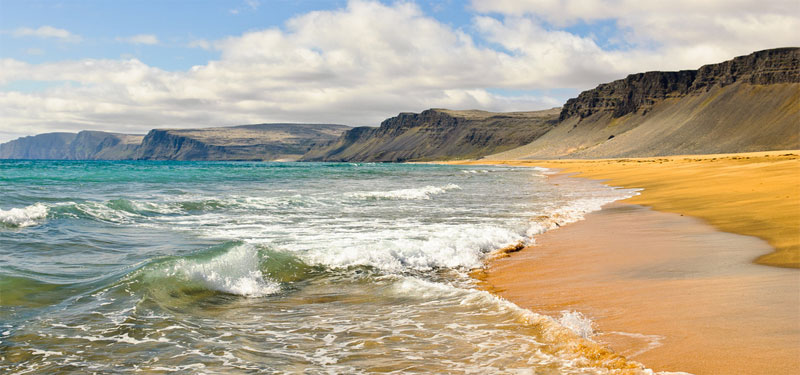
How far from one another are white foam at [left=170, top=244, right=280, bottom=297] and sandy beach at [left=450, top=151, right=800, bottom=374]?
412 centimetres

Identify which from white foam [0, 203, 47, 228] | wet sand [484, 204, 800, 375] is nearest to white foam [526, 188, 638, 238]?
wet sand [484, 204, 800, 375]

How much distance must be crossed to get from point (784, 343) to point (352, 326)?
476 cm

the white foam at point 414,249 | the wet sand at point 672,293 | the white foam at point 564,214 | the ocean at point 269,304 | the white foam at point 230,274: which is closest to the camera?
the wet sand at point 672,293

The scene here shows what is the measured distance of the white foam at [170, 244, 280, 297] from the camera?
952cm

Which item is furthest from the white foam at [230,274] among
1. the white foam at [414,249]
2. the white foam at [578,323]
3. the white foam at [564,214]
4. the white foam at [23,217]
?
the white foam at [23,217]

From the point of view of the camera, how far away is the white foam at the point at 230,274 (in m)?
9.52

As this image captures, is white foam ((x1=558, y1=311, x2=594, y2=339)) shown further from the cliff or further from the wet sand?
the cliff

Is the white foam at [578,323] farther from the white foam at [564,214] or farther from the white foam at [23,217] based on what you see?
the white foam at [23,217]

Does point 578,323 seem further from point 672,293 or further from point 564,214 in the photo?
point 564,214

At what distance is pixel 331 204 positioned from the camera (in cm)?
2564

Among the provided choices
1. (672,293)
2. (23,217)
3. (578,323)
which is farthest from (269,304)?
(23,217)

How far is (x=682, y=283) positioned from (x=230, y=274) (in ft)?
25.2

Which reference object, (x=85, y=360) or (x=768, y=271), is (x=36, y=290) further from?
(x=768, y=271)

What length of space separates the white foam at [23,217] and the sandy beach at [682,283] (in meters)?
14.3
